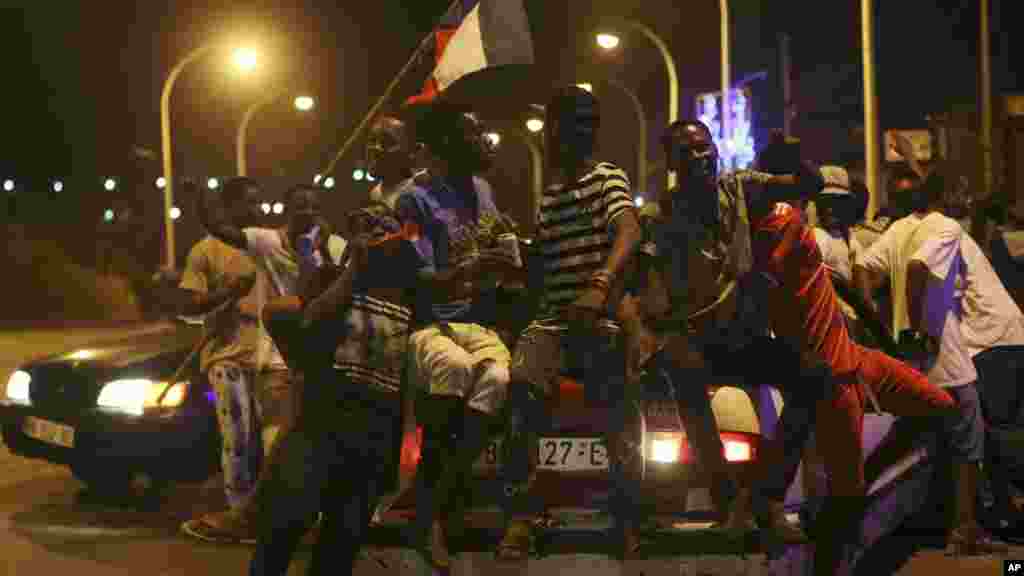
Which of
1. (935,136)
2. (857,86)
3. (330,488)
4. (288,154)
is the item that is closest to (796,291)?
(330,488)

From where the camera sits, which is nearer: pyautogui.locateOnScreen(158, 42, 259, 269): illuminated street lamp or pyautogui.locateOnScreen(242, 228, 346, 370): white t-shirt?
pyautogui.locateOnScreen(242, 228, 346, 370): white t-shirt

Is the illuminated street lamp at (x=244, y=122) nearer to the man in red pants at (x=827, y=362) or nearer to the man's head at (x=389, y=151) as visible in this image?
the man's head at (x=389, y=151)

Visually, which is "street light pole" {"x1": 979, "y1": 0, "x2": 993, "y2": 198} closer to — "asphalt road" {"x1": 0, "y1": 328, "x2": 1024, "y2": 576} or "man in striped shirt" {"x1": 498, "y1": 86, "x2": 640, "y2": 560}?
"asphalt road" {"x1": 0, "y1": 328, "x2": 1024, "y2": 576}

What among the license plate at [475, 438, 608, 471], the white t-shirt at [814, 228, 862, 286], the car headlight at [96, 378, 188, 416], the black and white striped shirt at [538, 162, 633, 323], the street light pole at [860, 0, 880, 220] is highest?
the street light pole at [860, 0, 880, 220]

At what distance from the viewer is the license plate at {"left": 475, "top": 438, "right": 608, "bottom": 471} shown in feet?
17.6

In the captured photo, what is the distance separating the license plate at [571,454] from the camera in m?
5.38

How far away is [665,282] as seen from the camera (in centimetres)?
532

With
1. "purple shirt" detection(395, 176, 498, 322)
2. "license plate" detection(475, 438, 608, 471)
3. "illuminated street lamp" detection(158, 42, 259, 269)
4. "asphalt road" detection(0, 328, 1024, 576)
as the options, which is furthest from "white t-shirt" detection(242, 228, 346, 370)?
"illuminated street lamp" detection(158, 42, 259, 269)

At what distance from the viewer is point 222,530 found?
7.98 m

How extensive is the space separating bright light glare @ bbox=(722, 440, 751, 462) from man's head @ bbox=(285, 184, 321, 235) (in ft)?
10.4

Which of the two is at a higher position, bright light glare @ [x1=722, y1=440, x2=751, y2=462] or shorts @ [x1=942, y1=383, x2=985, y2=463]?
shorts @ [x1=942, y1=383, x2=985, y2=463]

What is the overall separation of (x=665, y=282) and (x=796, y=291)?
61 cm

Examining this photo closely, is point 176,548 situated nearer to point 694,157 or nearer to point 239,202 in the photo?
point 239,202

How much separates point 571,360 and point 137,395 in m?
4.75
